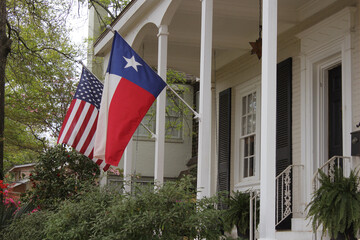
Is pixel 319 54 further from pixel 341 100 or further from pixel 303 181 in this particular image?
pixel 303 181

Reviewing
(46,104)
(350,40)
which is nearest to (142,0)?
(350,40)

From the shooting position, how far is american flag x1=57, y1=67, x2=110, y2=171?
35.1 ft

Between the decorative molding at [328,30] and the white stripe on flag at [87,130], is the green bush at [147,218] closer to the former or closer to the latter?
the white stripe on flag at [87,130]

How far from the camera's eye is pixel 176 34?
38.4ft

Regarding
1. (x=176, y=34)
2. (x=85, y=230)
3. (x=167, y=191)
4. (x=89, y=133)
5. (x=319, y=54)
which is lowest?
(x=85, y=230)

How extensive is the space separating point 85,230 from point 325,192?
2.82 metres

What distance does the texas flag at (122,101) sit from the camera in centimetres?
800

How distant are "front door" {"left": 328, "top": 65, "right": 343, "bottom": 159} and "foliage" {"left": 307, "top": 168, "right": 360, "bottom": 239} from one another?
6.56 feet

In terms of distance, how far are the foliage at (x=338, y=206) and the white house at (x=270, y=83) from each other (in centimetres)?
62

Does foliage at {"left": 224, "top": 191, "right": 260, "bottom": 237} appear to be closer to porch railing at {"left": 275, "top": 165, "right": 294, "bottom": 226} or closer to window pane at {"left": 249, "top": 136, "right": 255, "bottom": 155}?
porch railing at {"left": 275, "top": 165, "right": 294, "bottom": 226}

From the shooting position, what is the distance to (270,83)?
626cm

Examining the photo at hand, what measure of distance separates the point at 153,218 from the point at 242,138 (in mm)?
6268

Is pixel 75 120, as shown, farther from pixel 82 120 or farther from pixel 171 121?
pixel 171 121

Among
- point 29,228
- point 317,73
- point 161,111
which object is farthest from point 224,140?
point 29,228
